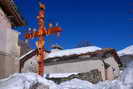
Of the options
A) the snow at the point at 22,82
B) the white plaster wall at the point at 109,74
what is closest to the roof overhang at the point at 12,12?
the snow at the point at 22,82

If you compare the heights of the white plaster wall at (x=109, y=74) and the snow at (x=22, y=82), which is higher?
the white plaster wall at (x=109, y=74)

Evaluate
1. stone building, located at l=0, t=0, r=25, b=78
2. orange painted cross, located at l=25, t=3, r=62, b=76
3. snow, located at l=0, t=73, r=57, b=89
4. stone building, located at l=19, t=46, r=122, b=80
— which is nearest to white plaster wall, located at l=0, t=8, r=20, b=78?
stone building, located at l=0, t=0, r=25, b=78

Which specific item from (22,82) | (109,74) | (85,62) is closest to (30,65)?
(85,62)

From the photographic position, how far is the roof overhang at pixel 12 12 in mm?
15323

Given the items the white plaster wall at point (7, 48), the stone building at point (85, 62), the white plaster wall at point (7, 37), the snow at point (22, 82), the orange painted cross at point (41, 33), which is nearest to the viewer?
the snow at point (22, 82)

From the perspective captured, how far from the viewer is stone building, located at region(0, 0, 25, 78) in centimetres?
1405

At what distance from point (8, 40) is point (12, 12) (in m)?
2.29

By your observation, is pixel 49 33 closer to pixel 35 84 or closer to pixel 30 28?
pixel 30 28

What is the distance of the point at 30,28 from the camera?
2055 centimetres

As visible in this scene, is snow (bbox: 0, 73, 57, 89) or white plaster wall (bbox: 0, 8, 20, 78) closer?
snow (bbox: 0, 73, 57, 89)

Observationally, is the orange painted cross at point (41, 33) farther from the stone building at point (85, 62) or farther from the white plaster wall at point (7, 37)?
the stone building at point (85, 62)

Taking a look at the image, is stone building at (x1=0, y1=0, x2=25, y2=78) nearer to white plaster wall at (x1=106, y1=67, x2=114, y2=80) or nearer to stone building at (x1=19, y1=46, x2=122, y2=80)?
stone building at (x1=19, y1=46, x2=122, y2=80)

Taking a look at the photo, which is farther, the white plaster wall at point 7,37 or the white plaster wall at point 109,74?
the white plaster wall at point 109,74

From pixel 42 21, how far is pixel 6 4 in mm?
4942
